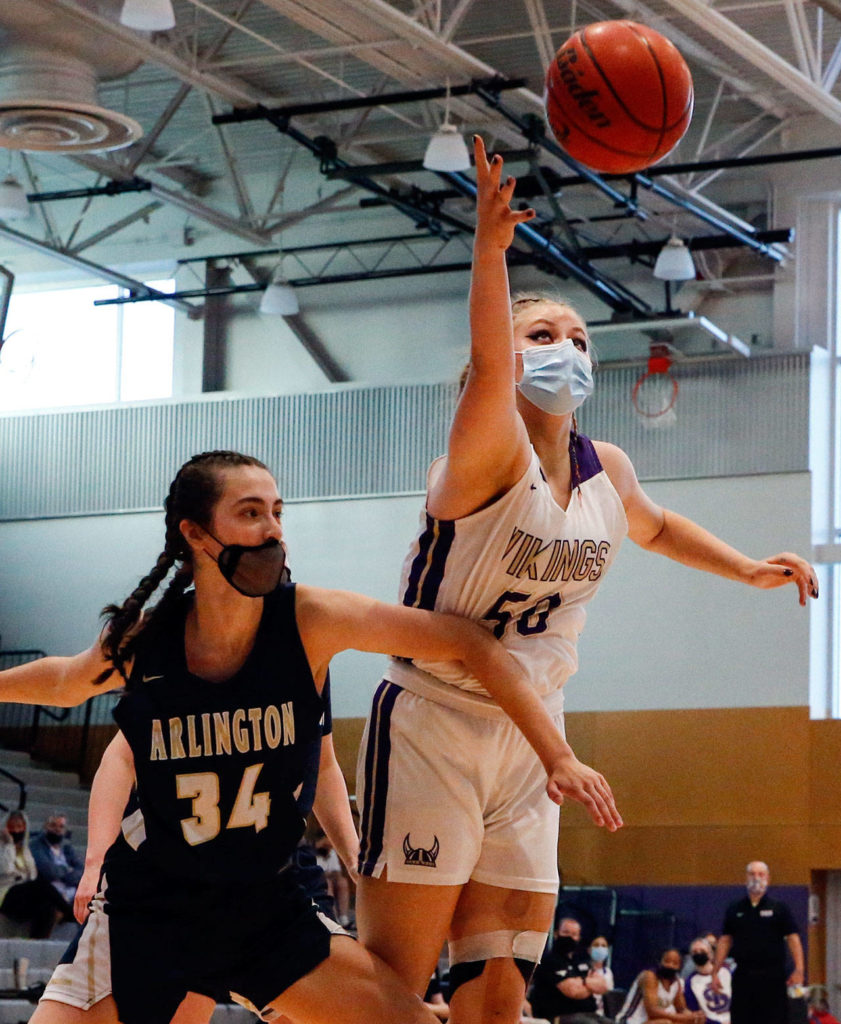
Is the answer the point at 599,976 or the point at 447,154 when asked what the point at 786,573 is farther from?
the point at 447,154

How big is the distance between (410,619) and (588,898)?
1412 centimetres

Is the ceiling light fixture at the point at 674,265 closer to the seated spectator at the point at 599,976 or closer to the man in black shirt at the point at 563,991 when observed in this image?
the seated spectator at the point at 599,976

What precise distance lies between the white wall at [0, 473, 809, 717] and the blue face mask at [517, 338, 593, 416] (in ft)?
44.2

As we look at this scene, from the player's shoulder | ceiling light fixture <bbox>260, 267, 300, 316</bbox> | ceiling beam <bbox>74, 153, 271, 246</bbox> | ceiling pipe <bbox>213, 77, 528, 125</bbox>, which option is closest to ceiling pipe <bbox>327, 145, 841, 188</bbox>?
ceiling pipe <bbox>213, 77, 528, 125</bbox>

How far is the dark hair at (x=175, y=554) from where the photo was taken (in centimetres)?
363

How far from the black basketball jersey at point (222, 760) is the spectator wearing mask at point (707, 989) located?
10.3 metres

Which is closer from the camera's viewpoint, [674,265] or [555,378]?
[555,378]

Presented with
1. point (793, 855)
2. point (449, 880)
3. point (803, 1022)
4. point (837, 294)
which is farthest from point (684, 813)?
point (449, 880)

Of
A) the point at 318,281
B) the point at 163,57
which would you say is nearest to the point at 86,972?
the point at 163,57

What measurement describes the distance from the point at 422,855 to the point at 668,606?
1415cm

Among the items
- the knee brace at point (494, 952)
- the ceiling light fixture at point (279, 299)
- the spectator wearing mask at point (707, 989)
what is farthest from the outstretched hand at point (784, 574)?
the ceiling light fixture at point (279, 299)

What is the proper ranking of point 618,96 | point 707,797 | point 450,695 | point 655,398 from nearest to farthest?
point 450,695
point 618,96
point 707,797
point 655,398

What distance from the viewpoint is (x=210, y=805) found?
3.50 meters

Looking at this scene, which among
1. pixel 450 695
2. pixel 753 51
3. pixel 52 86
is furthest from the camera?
pixel 753 51
